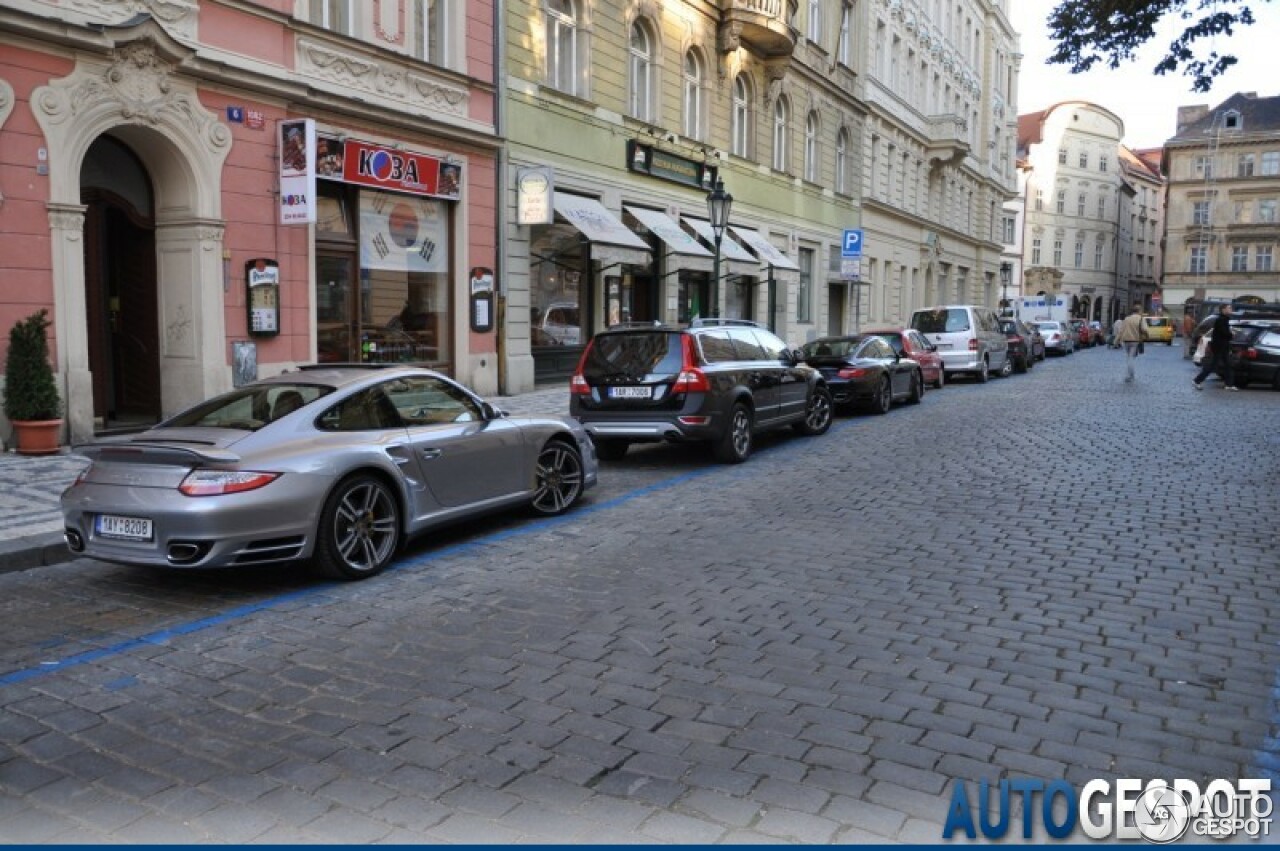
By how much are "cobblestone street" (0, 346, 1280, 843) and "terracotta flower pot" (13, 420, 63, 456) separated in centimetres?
435

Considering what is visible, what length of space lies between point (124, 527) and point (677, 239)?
17.6m

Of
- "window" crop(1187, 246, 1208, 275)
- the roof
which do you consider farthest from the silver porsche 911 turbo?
the roof

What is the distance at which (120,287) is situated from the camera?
13289mm

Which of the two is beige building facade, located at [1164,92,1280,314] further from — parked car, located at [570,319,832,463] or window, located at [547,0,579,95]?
parked car, located at [570,319,832,463]

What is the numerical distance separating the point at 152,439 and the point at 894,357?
47.6ft

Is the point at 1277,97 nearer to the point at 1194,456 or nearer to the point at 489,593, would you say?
the point at 1194,456

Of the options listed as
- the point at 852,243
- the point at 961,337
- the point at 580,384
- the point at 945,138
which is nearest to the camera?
the point at 580,384

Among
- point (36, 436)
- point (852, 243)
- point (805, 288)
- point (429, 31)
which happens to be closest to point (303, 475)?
point (36, 436)

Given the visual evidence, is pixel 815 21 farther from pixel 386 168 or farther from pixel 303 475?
pixel 303 475

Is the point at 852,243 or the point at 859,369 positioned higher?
the point at 852,243

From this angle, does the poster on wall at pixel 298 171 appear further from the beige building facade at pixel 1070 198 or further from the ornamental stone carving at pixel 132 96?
the beige building facade at pixel 1070 198

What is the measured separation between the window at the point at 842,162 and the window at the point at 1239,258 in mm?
67685

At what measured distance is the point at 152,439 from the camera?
252 inches

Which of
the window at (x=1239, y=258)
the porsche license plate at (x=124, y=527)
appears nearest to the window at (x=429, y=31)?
the porsche license plate at (x=124, y=527)
